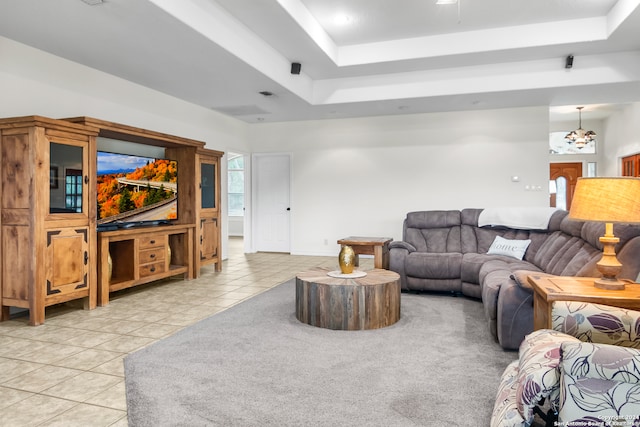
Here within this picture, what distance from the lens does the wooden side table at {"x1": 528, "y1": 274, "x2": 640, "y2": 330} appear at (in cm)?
211

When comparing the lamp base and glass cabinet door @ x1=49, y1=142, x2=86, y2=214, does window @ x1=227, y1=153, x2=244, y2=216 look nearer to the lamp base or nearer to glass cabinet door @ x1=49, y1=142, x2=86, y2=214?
glass cabinet door @ x1=49, y1=142, x2=86, y2=214

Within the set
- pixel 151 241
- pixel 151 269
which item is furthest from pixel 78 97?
pixel 151 269

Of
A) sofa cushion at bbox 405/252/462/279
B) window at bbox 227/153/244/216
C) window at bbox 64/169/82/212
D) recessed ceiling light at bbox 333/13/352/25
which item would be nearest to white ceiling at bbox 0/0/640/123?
recessed ceiling light at bbox 333/13/352/25

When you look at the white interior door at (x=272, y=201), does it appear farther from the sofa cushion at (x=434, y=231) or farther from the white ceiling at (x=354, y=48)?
the sofa cushion at (x=434, y=231)

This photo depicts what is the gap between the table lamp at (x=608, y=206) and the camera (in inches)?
84.7

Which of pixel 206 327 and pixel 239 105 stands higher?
pixel 239 105

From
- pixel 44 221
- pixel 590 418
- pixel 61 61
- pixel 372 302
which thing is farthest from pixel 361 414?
pixel 61 61

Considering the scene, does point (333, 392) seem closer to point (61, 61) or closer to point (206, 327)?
point (206, 327)

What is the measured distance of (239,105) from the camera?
6641 mm

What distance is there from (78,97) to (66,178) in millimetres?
1251

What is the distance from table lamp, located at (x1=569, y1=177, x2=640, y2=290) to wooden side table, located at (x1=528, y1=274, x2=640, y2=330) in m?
0.08

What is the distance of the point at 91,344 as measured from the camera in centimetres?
307

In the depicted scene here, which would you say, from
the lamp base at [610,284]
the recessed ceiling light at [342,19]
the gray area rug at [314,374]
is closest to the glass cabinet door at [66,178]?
the gray area rug at [314,374]

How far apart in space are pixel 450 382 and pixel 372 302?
105 cm
